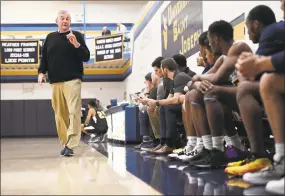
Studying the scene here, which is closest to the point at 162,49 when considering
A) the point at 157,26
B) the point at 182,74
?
the point at 157,26

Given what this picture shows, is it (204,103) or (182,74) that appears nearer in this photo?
(204,103)

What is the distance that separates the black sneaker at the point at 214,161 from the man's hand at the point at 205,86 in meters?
0.40

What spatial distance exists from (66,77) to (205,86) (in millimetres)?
1928

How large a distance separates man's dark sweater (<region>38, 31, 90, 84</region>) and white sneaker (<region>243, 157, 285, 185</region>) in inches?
104

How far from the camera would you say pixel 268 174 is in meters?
2.05

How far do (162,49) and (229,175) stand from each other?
616 centimetres

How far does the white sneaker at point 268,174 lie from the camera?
6.66ft

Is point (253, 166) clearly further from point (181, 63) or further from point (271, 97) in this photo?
point (181, 63)

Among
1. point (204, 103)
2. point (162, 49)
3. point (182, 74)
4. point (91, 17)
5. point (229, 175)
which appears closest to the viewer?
point (229, 175)

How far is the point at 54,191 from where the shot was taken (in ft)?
6.46

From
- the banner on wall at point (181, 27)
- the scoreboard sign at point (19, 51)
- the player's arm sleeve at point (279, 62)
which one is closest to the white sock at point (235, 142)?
the player's arm sleeve at point (279, 62)

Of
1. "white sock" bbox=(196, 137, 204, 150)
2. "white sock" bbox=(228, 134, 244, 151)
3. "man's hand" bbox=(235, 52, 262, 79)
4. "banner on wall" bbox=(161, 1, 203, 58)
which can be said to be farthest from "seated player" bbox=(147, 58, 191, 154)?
"man's hand" bbox=(235, 52, 262, 79)

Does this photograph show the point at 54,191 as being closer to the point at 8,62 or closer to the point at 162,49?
the point at 162,49

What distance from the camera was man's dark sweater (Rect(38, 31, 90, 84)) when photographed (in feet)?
14.1
